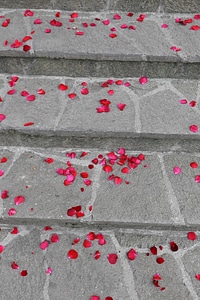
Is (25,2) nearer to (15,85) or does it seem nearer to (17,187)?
(15,85)

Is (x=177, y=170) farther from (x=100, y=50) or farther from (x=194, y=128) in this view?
(x=100, y=50)

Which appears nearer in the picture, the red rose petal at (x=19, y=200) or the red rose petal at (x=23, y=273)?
the red rose petal at (x=23, y=273)

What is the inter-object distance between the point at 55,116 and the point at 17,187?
1.66 feet

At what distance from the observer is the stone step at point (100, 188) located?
198 cm

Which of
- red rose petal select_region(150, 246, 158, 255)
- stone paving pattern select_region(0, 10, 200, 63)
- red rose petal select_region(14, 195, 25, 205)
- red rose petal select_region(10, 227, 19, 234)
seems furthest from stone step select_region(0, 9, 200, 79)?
red rose petal select_region(150, 246, 158, 255)

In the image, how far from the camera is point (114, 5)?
2.80m

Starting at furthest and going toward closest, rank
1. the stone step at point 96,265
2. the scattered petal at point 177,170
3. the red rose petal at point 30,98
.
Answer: the red rose petal at point 30,98, the scattered petal at point 177,170, the stone step at point 96,265

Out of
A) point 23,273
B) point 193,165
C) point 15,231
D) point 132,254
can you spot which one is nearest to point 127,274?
point 132,254

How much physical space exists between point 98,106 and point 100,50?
15.8 inches

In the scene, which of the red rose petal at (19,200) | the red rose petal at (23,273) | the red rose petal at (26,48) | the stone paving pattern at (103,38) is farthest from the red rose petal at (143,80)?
the red rose petal at (23,273)

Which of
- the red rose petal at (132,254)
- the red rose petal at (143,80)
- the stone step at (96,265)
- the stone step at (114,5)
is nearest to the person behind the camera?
the stone step at (96,265)

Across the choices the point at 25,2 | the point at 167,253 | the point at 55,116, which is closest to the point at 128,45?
the point at 55,116

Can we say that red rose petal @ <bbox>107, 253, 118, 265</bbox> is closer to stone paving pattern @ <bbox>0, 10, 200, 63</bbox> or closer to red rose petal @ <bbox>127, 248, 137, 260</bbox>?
red rose petal @ <bbox>127, 248, 137, 260</bbox>

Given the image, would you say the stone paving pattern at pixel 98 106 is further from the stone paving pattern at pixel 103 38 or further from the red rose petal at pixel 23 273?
the red rose petal at pixel 23 273
